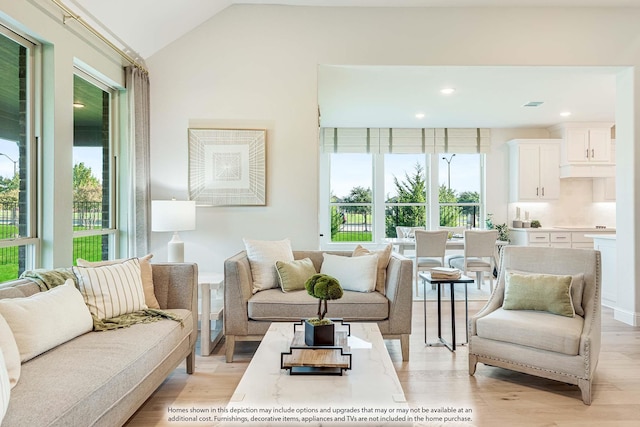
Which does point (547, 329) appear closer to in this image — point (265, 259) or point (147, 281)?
point (265, 259)

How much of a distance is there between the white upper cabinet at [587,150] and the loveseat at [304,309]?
512cm

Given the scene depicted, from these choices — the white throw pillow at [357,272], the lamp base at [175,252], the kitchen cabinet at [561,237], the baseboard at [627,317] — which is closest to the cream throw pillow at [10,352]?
the lamp base at [175,252]

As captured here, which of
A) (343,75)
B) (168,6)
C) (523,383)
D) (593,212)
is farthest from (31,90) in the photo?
(593,212)

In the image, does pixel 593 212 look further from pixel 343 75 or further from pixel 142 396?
pixel 142 396

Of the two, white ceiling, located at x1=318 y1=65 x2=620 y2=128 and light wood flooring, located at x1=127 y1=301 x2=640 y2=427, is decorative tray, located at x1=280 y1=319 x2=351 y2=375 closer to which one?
light wood flooring, located at x1=127 y1=301 x2=640 y2=427

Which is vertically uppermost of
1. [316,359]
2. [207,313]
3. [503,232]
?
[503,232]

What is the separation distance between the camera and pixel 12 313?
1786 millimetres

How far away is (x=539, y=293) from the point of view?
2771 mm

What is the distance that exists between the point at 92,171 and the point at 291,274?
6.24ft

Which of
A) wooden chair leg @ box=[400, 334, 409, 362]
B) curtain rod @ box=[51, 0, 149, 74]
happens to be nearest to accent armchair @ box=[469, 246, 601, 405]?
wooden chair leg @ box=[400, 334, 409, 362]

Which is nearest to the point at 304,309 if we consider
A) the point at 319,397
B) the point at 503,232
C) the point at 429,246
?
the point at 319,397

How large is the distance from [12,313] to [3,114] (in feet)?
4.68

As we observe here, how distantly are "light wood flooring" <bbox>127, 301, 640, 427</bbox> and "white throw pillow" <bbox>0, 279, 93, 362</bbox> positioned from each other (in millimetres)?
606

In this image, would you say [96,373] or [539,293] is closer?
[96,373]
